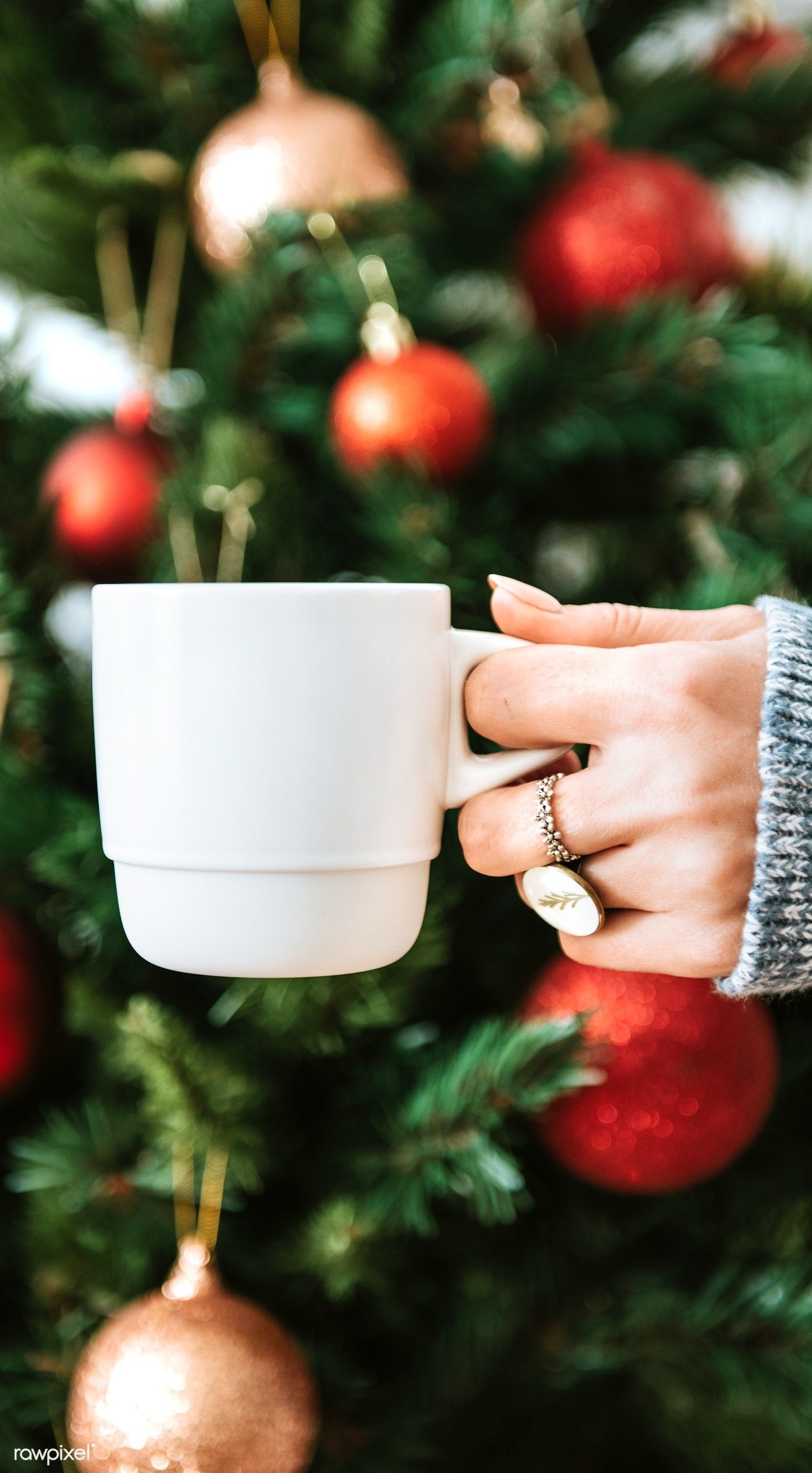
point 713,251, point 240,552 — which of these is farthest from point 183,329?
point 713,251

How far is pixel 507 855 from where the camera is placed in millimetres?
473

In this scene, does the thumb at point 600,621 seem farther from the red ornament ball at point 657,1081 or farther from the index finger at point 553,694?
the red ornament ball at point 657,1081

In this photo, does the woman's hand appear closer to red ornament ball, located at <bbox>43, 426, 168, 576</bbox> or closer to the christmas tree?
the christmas tree

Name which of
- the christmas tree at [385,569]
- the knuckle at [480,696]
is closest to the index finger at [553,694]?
the knuckle at [480,696]

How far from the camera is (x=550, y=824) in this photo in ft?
1.51

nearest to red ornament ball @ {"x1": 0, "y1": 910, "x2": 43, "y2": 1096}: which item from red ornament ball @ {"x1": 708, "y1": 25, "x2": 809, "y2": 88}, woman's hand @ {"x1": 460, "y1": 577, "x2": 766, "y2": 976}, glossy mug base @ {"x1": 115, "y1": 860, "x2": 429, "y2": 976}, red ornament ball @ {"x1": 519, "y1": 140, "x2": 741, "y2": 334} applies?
glossy mug base @ {"x1": 115, "y1": 860, "x2": 429, "y2": 976}

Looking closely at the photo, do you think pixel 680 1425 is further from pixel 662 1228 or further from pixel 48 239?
pixel 48 239

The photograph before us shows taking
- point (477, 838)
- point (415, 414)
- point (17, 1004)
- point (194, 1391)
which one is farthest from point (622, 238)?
point (194, 1391)

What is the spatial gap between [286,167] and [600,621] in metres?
0.40

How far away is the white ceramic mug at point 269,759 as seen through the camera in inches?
16.0

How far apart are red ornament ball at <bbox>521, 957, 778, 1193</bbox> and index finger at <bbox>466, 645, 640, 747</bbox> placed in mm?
221

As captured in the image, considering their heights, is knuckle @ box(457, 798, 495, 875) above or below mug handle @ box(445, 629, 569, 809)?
below

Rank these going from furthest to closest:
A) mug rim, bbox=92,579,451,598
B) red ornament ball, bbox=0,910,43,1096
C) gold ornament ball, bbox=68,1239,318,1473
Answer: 1. red ornament ball, bbox=0,910,43,1096
2. gold ornament ball, bbox=68,1239,318,1473
3. mug rim, bbox=92,579,451,598

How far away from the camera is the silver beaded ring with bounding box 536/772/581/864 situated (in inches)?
18.1
